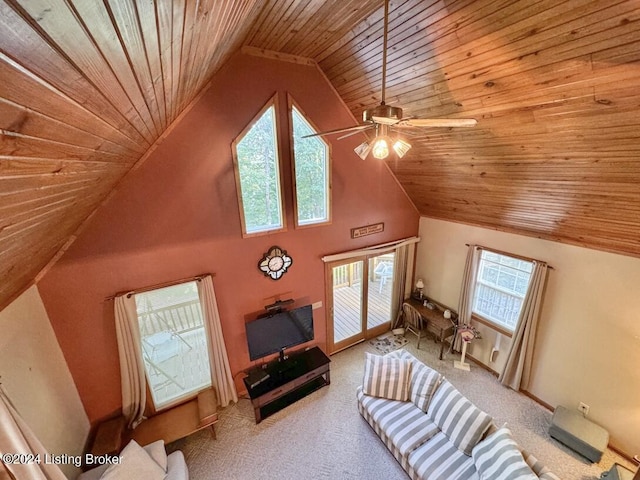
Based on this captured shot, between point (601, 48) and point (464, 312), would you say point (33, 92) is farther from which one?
point (464, 312)

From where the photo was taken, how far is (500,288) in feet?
14.3

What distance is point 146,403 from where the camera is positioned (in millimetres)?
3496

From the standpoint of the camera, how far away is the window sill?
4262 mm

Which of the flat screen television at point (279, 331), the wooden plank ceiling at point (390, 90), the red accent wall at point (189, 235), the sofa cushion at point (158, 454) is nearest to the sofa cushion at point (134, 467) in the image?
the sofa cushion at point (158, 454)

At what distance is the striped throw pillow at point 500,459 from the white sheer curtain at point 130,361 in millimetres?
3829

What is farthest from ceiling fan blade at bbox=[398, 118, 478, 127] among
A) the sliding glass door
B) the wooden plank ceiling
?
the sliding glass door

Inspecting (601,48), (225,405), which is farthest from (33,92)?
(225,405)

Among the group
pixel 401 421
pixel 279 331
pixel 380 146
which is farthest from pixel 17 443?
pixel 401 421

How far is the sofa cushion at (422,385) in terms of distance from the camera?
3430mm

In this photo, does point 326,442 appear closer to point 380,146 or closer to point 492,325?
point 492,325

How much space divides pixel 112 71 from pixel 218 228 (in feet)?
8.55

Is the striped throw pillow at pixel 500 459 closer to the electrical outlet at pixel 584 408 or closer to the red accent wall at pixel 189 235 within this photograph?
the electrical outlet at pixel 584 408

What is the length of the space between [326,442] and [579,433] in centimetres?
313

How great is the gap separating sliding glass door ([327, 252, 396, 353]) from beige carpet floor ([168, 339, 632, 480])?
995 millimetres
